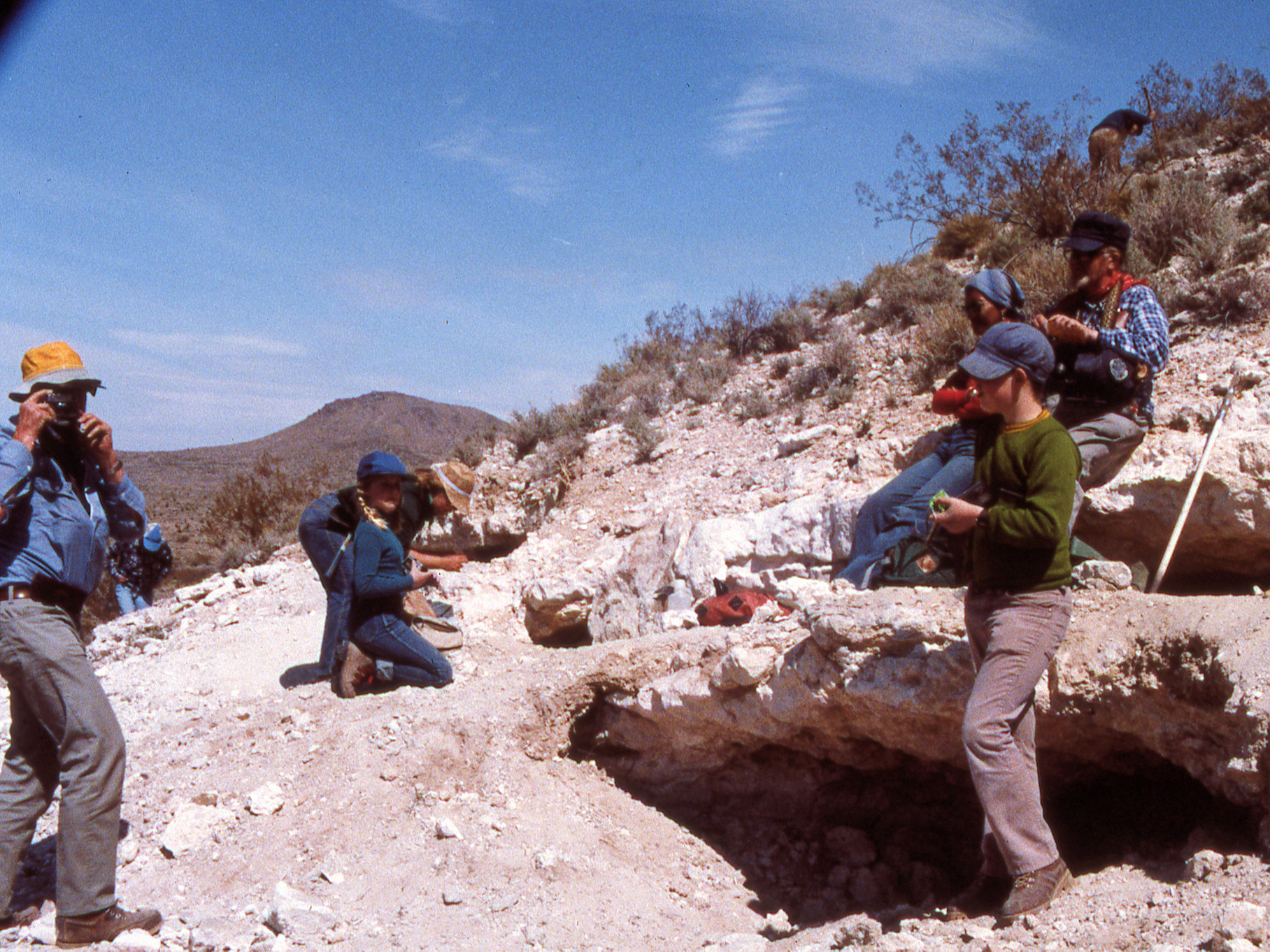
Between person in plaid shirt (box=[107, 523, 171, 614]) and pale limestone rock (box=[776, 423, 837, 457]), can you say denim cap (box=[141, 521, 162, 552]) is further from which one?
pale limestone rock (box=[776, 423, 837, 457])

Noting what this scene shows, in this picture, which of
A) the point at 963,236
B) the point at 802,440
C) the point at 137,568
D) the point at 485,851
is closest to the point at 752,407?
the point at 802,440

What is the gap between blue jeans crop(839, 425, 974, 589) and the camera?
423 centimetres

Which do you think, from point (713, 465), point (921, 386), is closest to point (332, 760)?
point (713, 465)

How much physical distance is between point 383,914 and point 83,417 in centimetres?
217

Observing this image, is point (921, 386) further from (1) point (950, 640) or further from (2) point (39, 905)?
(2) point (39, 905)

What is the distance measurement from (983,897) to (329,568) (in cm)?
398

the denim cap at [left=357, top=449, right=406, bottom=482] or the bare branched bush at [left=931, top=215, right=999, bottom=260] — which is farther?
the bare branched bush at [left=931, top=215, right=999, bottom=260]

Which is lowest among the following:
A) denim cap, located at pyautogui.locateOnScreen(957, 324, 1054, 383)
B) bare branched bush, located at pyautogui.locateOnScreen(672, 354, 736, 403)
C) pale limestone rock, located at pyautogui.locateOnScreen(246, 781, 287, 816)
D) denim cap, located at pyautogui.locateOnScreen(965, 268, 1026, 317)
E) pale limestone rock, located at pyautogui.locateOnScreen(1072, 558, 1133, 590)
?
pale limestone rock, located at pyautogui.locateOnScreen(246, 781, 287, 816)

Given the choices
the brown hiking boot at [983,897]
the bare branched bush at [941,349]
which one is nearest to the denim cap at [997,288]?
the brown hiking boot at [983,897]

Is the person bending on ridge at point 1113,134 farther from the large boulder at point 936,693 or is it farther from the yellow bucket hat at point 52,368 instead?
the yellow bucket hat at point 52,368

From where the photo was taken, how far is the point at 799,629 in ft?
12.7

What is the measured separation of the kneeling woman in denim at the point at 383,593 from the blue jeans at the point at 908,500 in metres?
2.47

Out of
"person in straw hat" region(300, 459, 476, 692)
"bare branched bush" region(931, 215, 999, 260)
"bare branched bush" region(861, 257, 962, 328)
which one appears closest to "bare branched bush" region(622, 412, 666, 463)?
"bare branched bush" region(861, 257, 962, 328)

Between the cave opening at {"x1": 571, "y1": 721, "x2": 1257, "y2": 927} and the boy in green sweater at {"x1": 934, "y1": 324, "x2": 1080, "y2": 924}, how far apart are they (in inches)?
34.6
